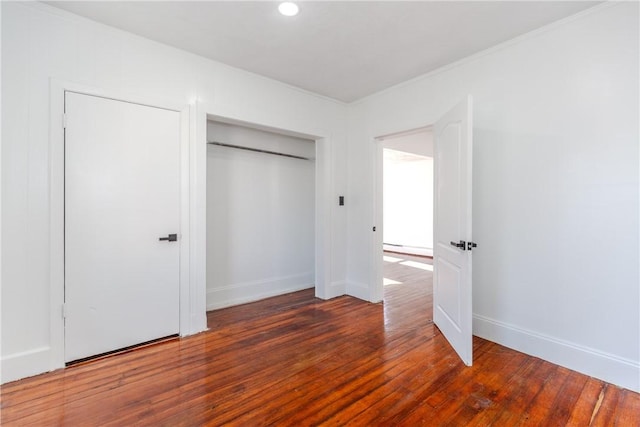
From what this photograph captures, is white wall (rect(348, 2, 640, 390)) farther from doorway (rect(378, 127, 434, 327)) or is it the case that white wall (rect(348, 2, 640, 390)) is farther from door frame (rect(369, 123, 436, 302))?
doorway (rect(378, 127, 434, 327))

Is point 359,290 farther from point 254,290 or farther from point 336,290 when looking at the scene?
point 254,290

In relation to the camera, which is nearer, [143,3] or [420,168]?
[143,3]

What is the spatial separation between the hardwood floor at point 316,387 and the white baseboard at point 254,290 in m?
0.75

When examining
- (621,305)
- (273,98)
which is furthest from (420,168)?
(621,305)

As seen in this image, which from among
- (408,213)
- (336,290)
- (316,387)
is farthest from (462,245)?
(408,213)

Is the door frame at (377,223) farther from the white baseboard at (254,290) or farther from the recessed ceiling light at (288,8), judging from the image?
the recessed ceiling light at (288,8)

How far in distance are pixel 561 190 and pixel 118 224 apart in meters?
3.63

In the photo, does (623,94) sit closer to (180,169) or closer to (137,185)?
(180,169)

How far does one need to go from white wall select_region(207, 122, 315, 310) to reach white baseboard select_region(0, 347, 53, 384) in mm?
1576

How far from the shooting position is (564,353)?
8.00 feet

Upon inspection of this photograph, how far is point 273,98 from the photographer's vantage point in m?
3.60

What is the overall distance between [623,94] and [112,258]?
4.07 metres

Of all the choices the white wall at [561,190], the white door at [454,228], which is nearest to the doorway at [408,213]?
the white door at [454,228]

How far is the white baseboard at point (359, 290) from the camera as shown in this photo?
13.4 feet
